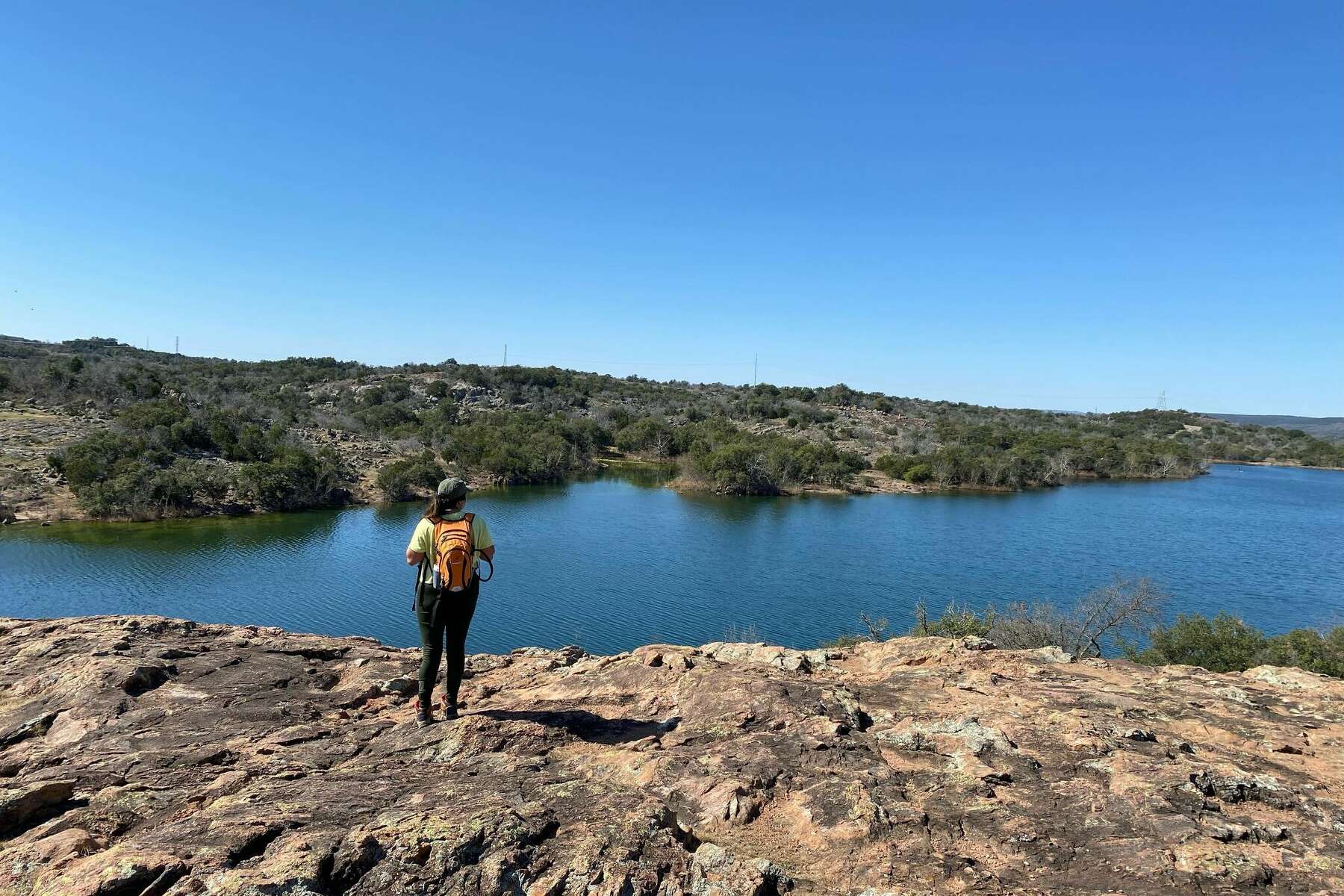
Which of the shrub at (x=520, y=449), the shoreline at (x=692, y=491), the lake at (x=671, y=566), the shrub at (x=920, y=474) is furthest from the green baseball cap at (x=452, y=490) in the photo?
the shrub at (x=920, y=474)

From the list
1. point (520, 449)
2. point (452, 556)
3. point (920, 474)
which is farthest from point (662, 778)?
point (920, 474)

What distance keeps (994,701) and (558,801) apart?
14.5 ft

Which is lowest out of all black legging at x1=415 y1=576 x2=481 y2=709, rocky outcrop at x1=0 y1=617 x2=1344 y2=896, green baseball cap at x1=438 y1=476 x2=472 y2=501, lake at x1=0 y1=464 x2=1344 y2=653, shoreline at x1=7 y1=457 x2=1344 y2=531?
lake at x1=0 y1=464 x2=1344 y2=653

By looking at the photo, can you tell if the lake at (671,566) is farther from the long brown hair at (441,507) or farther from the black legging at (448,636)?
the long brown hair at (441,507)

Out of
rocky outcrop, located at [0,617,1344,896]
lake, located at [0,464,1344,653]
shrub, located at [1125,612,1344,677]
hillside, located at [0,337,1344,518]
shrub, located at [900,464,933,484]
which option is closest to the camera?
rocky outcrop, located at [0,617,1344,896]

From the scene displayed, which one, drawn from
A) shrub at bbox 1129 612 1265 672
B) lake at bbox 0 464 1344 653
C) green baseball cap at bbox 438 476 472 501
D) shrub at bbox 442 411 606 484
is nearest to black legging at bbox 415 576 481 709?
green baseball cap at bbox 438 476 472 501

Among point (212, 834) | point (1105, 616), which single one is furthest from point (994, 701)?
point (1105, 616)

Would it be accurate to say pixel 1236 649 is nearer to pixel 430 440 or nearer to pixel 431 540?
pixel 431 540

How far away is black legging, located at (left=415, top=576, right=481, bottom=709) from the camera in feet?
19.0

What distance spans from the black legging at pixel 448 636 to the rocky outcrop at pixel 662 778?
34 centimetres

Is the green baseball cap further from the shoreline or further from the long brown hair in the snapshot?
the shoreline

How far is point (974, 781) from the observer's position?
4.98 metres

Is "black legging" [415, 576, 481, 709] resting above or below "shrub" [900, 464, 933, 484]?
above

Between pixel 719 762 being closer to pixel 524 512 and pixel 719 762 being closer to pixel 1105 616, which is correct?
pixel 1105 616
